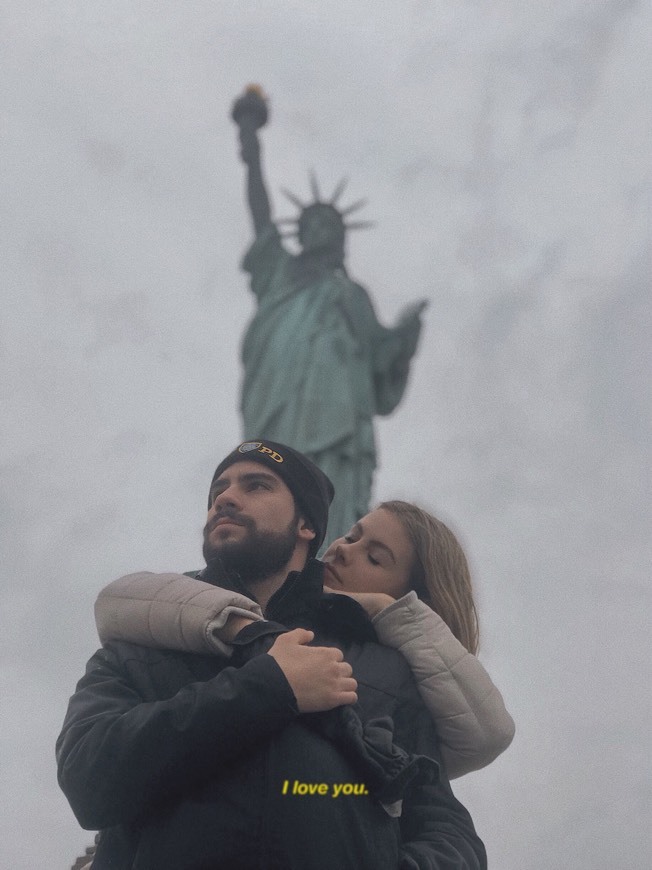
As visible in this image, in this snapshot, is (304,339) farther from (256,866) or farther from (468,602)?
(256,866)

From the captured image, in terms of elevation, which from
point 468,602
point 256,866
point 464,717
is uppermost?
point 468,602

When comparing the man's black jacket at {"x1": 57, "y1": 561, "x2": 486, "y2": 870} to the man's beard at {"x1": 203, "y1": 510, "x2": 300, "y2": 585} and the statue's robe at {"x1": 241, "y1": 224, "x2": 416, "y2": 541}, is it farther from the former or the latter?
the statue's robe at {"x1": 241, "y1": 224, "x2": 416, "y2": 541}

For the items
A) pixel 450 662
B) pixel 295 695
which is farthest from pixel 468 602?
pixel 295 695

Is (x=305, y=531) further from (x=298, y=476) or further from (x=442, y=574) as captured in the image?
(x=442, y=574)

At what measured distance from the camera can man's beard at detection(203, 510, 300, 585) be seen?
7.98 ft

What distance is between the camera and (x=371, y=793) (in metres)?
2.10

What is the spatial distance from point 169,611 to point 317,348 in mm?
10195

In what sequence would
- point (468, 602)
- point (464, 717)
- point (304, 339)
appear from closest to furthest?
point (464, 717) → point (468, 602) → point (304, 339)

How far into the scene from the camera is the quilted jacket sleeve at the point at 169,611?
2152 millimetres

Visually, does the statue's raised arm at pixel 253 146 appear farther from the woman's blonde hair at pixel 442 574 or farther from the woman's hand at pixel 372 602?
the woman's hand at pixel 372 602

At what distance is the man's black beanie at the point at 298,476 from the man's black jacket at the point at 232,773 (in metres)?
0.44

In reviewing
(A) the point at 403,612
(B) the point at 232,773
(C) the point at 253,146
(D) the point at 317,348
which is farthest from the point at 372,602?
(C) the point at 253,146

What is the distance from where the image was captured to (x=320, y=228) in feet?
45.6

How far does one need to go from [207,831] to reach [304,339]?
34.5 ft
